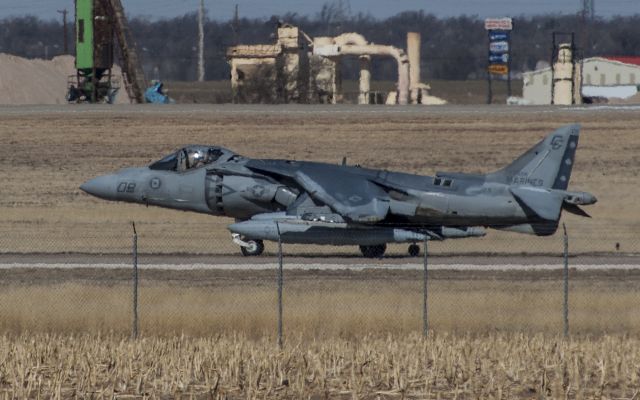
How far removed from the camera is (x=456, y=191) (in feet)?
107

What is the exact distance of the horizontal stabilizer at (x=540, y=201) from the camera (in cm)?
3189

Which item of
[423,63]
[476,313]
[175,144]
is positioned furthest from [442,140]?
[423,63]

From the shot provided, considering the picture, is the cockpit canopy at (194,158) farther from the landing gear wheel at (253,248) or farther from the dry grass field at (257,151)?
the landing gear wheel at (253,248)

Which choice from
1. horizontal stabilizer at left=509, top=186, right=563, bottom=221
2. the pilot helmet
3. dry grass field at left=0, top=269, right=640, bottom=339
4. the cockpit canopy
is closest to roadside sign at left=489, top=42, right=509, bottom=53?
the cockpit canopy

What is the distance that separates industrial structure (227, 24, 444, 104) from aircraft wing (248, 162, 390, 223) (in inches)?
2195

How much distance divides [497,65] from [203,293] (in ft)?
284

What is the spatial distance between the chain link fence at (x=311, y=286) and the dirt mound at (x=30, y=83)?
60379mm

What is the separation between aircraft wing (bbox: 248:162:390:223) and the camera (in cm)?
3222

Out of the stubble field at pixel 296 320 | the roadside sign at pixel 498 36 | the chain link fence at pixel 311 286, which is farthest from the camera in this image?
the roadside sign at pixel 498 36

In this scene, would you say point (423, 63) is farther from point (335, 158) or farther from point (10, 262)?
point (10, 262)

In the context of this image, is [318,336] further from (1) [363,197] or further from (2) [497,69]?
(2) [497,69]

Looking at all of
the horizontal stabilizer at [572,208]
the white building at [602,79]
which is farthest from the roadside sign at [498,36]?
the horizontal stabilizer at [572,208]

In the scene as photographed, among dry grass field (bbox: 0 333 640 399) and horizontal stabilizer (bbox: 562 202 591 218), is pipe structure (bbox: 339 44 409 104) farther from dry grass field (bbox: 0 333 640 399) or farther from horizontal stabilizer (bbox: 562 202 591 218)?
dry grass field (bbox: 0 333 640 399)

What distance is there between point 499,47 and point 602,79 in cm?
3547
